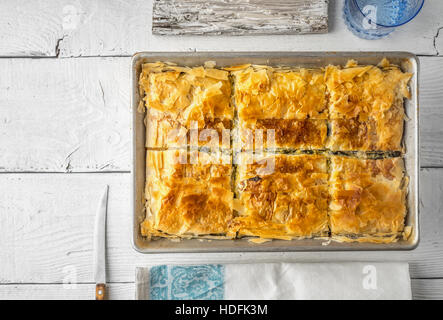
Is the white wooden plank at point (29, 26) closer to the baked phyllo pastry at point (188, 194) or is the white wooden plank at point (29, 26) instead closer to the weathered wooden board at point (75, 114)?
the weathered wooden board at point (75, 114)

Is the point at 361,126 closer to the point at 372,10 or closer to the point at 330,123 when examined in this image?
the point at 330,123

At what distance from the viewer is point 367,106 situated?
1.94 m

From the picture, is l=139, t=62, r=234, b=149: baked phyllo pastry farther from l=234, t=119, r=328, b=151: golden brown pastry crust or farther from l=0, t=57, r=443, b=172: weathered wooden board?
l=0, t=57, r=443, b=172: weathered wooden board

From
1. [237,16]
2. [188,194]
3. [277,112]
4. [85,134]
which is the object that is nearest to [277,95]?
[277,112]

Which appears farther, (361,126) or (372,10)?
(372,10)

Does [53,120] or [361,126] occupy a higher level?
[53,120]

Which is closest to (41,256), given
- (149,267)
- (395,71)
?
(149,267)

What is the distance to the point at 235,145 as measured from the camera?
6.50ft

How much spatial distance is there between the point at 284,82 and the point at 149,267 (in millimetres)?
1339

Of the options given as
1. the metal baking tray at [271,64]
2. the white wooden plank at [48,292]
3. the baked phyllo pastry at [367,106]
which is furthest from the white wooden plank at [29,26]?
the baked phyllo pastry at [367,106]

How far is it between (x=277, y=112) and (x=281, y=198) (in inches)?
17.9

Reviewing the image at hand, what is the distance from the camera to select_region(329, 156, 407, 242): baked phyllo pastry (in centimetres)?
191

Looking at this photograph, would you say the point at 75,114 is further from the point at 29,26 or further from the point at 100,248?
the point at 100,248

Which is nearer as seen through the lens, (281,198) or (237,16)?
(281,198)
